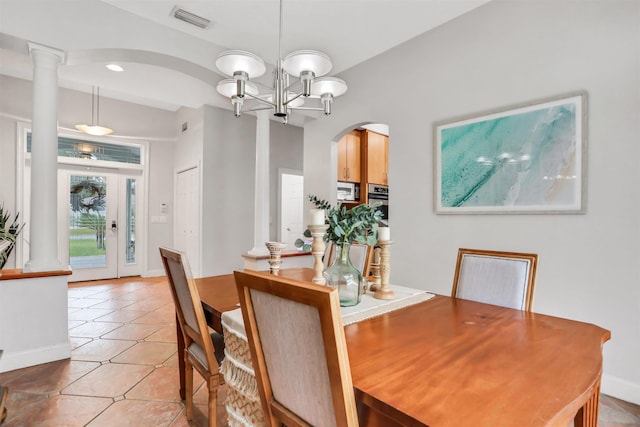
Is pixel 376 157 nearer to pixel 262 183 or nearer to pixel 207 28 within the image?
pixel 262 183

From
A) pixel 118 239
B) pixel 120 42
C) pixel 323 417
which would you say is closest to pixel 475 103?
pixel 323 417

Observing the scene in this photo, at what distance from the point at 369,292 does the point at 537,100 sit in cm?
184

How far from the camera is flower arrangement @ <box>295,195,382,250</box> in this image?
149cm

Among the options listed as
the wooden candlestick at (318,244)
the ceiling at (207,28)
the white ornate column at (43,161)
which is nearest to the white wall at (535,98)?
the ceiling at (207,28)

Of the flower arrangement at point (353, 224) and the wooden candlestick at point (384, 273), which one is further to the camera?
the wooden candlestick at point (384, 273)

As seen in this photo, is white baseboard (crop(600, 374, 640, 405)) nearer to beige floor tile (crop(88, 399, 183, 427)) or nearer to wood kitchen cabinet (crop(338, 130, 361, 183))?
beige floor tile (crop(88, 399, 183, 427))

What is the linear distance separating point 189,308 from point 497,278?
1.55 m

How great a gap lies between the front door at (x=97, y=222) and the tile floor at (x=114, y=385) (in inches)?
87.2

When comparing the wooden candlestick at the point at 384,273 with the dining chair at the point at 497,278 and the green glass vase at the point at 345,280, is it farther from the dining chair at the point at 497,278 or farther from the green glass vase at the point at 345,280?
the dining chair at the point at 497,278

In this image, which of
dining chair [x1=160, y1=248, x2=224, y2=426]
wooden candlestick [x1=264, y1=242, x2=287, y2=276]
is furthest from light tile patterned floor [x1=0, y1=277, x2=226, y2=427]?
wooden candlestick [x1=264, y1=242, x2=287, y2=276]

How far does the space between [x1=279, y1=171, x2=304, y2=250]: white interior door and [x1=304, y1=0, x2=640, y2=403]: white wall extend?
246 cm

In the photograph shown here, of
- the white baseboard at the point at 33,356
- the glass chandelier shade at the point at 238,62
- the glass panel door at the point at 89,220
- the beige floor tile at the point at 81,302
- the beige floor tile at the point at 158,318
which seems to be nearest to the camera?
the glass chandelier shade at the point at 238,62

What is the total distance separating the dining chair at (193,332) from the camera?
1.39 metres

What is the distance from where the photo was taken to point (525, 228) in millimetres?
2324
